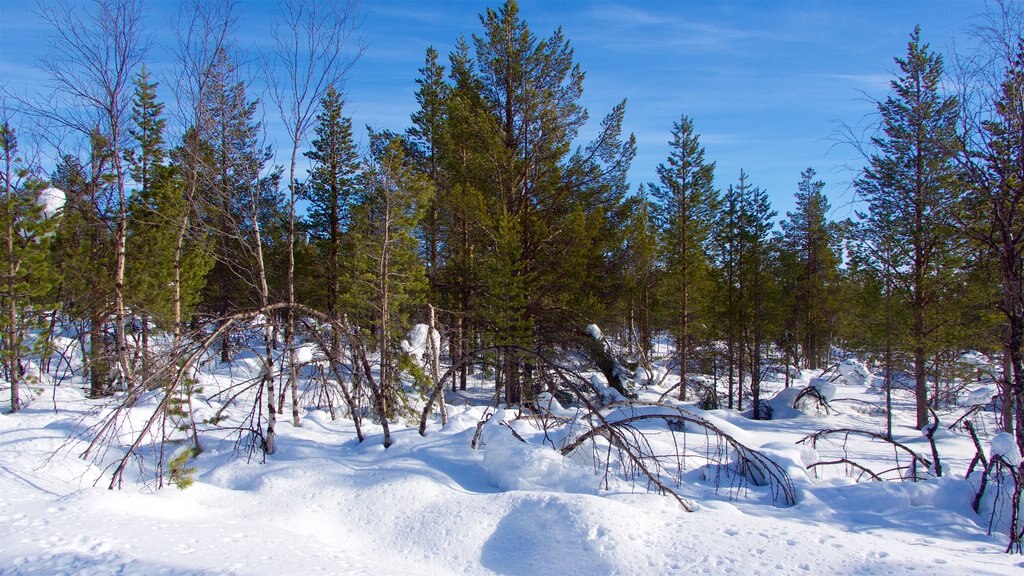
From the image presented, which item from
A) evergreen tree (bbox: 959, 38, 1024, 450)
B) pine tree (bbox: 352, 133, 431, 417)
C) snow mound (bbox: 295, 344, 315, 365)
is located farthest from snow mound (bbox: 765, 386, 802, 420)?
snow mound (bbox: 295, 344, 315, 365)

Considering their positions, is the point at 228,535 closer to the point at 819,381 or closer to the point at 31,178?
the point at 31,178

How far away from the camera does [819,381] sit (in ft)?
66.4

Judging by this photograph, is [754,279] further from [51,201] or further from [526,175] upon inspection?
[51,201]

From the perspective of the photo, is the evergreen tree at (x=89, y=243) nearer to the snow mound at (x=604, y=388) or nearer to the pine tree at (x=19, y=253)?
the pine tree at (x=19, y=253)

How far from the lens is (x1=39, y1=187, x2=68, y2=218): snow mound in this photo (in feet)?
37.5

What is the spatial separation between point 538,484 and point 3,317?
12328 mm

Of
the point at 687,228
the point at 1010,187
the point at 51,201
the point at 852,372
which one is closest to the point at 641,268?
the point at 687,228

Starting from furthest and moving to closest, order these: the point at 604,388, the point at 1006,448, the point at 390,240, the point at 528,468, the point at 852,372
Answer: the point at 852,372 → the point at 604,388 → the point at 390,240 → the point at 1006,448 → the point at 528,468

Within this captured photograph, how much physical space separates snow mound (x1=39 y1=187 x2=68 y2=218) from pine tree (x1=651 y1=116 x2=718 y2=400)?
19.7 meters

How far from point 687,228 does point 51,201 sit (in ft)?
68.0

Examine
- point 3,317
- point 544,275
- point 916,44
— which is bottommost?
point 3,317

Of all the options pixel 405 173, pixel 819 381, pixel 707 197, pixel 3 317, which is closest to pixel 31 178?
pixel 3 317

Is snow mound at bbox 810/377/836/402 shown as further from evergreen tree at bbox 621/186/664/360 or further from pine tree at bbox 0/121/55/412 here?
pine tree at bbox 0/121/55/412

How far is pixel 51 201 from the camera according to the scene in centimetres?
1171
